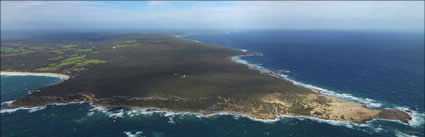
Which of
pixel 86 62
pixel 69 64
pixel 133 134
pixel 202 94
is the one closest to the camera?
pixel 133 134

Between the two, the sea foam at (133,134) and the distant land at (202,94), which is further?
the distant land at (202,94)

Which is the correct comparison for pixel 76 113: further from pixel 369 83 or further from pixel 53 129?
pixel 369 83

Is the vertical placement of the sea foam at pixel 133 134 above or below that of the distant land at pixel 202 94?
below

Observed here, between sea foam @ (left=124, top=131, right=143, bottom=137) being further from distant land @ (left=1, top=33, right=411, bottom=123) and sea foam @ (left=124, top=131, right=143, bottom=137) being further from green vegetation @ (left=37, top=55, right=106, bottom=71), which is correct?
green vegetation @ (left=37, top=55, right=106, bottom=71)

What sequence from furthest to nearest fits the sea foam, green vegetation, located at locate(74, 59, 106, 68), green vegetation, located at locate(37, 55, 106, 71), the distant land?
green vegetation, located at locate(74, 59, 106, 68) → green vegetation, located at locate(37, 55, 106, 71) → the distant land → the sea foam

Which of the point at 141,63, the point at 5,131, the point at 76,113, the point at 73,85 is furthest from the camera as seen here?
the point at 141,63

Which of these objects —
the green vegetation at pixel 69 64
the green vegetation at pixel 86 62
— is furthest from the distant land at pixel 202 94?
the green vegetation at pixel 86 62

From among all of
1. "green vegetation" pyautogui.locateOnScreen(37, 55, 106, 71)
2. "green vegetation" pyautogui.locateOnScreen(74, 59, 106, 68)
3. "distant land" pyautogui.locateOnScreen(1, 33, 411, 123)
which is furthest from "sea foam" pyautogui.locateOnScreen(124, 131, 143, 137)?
"green vegetation" pyautogui.locateOnScreen(74, 59, 106, 68)

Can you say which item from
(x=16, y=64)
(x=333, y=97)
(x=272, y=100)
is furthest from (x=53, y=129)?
(x=16, y=64)

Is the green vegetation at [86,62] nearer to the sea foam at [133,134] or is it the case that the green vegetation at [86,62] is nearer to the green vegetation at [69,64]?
the green vegetation at [69,64]

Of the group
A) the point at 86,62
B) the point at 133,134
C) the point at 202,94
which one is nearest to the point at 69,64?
the point at 86,62

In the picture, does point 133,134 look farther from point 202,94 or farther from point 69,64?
point 69,64
